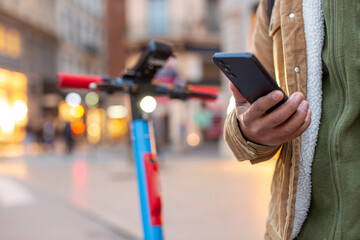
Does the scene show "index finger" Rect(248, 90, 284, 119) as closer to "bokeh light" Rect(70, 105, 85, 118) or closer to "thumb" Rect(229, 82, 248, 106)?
"thumb" Rect(229, 82, 248, 106)

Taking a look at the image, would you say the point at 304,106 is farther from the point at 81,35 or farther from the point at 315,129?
the point at 81,35

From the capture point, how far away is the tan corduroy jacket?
1.01 m

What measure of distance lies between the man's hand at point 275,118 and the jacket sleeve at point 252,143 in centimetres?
7

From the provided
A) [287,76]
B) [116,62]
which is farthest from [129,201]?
[116,62]

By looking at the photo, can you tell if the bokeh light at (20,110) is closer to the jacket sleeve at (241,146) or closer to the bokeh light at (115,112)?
the bokeh light at (115,112)

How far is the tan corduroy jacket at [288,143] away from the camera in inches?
39.9

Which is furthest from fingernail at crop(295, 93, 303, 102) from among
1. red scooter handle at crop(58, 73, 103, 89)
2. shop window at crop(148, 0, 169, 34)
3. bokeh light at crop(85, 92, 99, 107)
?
shop window at crop(148, 0, 169, 34)

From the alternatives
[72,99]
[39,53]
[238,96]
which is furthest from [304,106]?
[72,99]

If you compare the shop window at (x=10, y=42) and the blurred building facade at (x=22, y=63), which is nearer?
the shop window at (x=10, y=42)

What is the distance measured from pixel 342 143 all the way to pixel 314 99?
Result: 121 mm

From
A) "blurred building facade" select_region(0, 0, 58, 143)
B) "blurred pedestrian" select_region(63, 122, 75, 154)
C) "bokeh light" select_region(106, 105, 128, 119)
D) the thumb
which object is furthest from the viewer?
"bokeh light" select_region(106, 105, 128, 119)

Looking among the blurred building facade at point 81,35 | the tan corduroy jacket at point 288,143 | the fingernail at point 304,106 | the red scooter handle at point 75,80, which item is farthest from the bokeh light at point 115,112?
the fingernail at point 304,106

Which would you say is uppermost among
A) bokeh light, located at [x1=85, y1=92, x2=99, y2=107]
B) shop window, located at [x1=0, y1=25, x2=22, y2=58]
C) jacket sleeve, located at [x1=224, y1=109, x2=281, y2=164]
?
shop window, located at [x1=0, y1=25, x2=22, y2=58]

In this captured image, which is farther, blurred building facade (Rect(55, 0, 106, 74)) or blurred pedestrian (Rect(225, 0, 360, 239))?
blurred building facade (Rect(55, 0, 106, 74))
